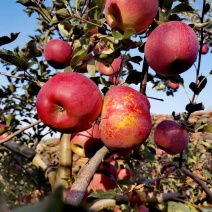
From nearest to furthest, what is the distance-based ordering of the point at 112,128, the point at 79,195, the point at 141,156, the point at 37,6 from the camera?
the point at 79,195 → the point at 112,128 → the point at 37,6 → the point at 141,156

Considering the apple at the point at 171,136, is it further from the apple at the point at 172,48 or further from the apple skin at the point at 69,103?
the apple skin at the point at 69,103

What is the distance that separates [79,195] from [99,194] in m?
0.47

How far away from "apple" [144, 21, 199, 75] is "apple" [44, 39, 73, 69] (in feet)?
2.35

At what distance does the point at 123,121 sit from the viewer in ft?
2.71

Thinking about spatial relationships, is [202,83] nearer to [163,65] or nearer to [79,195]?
[163,65]

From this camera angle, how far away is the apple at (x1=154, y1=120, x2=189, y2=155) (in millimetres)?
1309

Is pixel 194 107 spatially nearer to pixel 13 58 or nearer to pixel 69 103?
pixel 69 103

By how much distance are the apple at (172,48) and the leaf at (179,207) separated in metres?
0.61

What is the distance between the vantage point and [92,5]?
1.03m

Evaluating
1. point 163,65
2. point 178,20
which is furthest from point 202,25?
point 163,65

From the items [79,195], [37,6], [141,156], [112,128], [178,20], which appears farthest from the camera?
[141,156]

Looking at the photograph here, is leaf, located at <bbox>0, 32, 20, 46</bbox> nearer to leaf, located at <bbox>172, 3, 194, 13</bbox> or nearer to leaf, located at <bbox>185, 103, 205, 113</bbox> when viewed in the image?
leaf, located at <bbox>172, 3, 194, 13</bbox>

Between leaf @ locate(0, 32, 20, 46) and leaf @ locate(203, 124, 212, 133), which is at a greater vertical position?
leaf @ locate(0, 32, 20, 46)

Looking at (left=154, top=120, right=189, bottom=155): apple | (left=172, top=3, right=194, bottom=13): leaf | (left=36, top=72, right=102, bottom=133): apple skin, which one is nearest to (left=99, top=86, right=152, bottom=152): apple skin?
(left=36, top=72, right=102, bottom=133): apple skin
